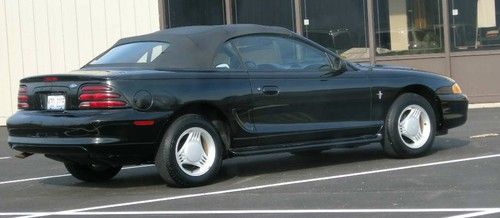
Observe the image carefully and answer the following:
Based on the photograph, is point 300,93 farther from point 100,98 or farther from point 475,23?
point 475,23

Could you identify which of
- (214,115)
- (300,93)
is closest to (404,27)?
(300,93)

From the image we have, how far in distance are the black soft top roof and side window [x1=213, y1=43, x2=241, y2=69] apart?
0.05 meters

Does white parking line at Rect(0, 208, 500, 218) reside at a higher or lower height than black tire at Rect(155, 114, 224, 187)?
lower

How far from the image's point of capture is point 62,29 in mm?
17609

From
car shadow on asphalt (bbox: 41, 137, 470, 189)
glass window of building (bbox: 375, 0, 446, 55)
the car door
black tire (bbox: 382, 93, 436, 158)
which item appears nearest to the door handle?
the car door

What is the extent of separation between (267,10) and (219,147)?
9677mm

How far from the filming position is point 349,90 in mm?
9047

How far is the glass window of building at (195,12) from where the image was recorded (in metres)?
17.8

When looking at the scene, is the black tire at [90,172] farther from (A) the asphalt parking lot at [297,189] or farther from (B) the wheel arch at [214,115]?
(B) the wheel arch at [214,115]

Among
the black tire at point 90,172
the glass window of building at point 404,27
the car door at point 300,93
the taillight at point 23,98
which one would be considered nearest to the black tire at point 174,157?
the car door at point 300,93

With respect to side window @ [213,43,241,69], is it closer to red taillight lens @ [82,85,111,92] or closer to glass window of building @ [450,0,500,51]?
red taillight lens @ [82,85,111,92]

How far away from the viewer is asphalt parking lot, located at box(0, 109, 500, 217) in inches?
269

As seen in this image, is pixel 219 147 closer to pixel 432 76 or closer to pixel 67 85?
pixel 67 85

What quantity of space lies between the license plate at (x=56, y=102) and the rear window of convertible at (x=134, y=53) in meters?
0.89
